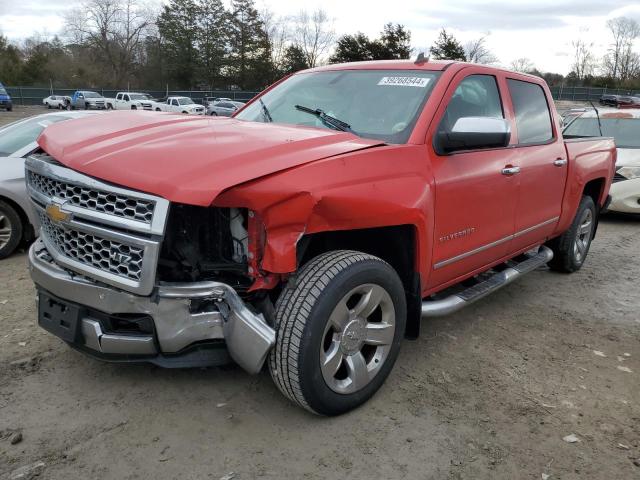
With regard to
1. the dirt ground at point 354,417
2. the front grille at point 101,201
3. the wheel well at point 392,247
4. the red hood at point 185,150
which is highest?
the red hood at point 185,150

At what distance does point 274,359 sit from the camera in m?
2.55

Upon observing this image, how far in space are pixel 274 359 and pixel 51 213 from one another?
1.29 m

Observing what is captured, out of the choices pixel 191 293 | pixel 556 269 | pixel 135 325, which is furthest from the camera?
pixel 556 269

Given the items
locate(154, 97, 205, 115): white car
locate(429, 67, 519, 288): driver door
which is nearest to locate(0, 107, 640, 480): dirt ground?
locate(429, 67, 519, 288): driver door

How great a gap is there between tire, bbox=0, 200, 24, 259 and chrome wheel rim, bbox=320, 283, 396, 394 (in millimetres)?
3998

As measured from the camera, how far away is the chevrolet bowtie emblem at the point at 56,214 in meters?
2.53

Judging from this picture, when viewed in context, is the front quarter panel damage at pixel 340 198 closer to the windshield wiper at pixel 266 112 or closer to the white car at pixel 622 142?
the windshield wiper at pixel 266 112

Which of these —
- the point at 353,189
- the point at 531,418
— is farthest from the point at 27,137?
the point at 531,418

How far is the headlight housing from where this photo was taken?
26.2 ft

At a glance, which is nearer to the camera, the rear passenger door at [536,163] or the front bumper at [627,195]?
the rear passenger door at [536,163]

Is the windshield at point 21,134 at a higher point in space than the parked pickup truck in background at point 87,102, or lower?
lower

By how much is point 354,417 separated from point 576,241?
3705 millimetres

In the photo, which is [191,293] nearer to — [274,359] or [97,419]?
[274,359]

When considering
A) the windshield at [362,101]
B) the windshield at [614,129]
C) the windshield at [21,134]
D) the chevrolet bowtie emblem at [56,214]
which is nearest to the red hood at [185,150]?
the chevrolet bowtie emblem at [56,214]
